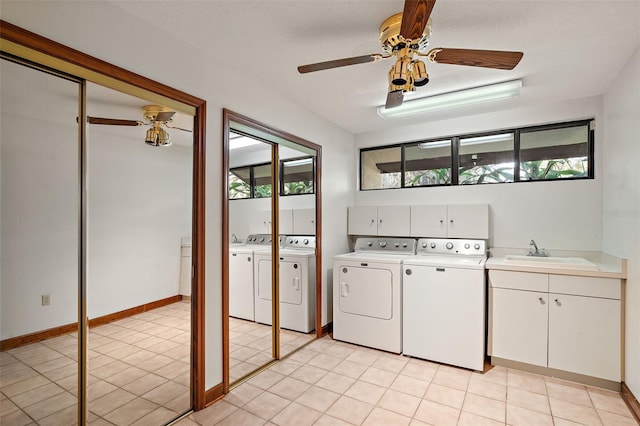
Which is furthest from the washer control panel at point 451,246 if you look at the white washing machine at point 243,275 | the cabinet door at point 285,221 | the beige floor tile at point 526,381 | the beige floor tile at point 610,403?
the white washing machine at point 243,275

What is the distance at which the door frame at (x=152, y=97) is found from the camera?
1414mm

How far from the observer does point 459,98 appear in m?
2.93

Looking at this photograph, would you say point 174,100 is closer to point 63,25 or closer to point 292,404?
point 63,25

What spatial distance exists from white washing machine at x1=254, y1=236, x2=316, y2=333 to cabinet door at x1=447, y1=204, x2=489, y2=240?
62.3 inches

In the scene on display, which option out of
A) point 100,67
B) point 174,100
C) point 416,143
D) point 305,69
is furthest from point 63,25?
point 416,143

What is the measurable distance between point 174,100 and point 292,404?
2297mm

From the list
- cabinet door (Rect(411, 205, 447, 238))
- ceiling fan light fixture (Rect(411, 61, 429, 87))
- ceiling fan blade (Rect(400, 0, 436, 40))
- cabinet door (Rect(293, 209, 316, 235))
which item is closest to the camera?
ceiling fan blade (Rect(400, 0, 436, 40))

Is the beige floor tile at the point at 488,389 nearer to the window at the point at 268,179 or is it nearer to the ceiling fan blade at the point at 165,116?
the window at the point at 268,179

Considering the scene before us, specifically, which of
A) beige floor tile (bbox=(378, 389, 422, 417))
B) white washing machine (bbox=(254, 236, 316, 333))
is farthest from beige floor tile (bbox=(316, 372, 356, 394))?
white washing machine (bbox=(254, 236, 316, 333))

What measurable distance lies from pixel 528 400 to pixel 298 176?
2.77 metres

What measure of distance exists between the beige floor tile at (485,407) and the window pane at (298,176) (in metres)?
2.36

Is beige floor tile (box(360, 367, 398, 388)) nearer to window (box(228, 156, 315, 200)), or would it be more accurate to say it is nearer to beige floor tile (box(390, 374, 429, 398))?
beige floor tile (box(390, 374, 429, 398))

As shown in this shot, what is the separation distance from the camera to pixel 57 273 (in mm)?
1676

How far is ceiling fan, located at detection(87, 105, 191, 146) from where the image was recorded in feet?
6.52
